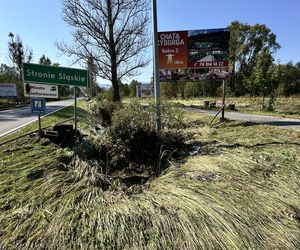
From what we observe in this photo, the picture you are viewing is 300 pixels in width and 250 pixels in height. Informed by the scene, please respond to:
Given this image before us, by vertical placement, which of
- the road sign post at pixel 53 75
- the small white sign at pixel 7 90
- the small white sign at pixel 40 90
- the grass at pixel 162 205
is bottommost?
the grass at pixel 162 205

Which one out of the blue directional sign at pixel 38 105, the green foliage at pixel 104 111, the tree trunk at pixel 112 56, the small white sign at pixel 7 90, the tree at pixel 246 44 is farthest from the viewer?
the tree at pixel 246 44

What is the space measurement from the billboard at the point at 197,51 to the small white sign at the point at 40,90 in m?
6.00

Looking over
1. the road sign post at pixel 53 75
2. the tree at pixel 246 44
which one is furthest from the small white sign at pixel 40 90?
the tree at pixel 246 44

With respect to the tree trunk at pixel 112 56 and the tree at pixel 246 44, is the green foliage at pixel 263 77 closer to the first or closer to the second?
the tree trunk at pixel 112 56

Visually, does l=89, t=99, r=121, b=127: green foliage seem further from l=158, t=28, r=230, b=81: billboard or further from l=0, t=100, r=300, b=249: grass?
l=0, t=100, r=300, b=249: grass

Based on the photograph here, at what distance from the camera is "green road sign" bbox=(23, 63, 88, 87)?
6.64 metres

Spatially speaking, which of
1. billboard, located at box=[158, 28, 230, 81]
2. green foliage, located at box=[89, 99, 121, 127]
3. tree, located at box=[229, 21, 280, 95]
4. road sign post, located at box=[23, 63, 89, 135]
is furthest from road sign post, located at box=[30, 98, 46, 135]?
tree, located at box=[229, 21, 280, 95]

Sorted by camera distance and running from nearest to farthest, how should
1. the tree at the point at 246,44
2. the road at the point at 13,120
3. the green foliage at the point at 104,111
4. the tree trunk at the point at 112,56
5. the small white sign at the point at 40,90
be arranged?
1. the small white sign at the point at 40,90
2. the road at the point at 13,120
3. the green foliage at the point at 104,111
4. the tree trunk at the point at 112,56
5. the tree at the point at 246,44

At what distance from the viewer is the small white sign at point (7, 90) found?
108ft

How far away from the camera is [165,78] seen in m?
13.3

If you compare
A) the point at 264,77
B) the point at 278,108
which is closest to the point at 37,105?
the point at 264,77

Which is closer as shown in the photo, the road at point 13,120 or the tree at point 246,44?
the road at point 13,120

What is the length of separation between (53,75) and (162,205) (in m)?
4.75

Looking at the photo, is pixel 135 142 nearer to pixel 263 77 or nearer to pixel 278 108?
pixel 263 77
